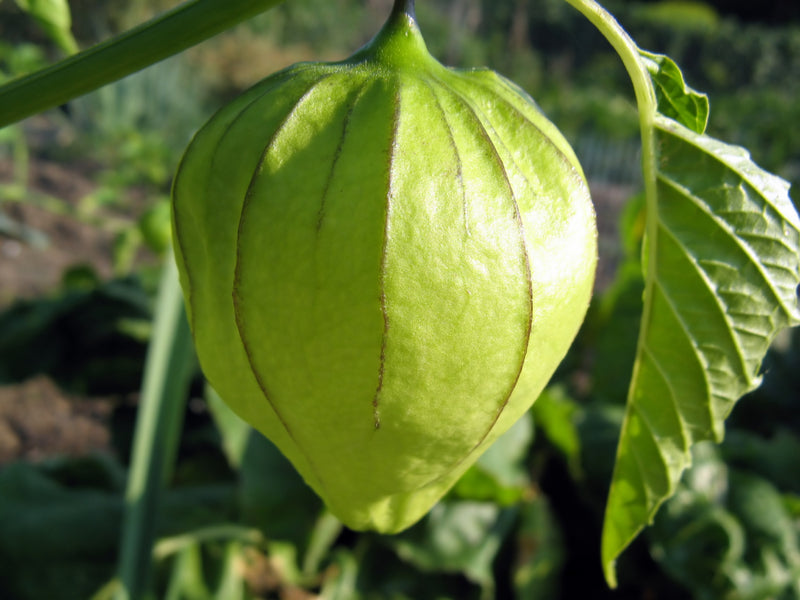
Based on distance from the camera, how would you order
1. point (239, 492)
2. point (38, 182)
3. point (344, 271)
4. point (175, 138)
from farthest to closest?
point (175, 138) → point (38, 182) → point (239, 492) → point (344, 271)

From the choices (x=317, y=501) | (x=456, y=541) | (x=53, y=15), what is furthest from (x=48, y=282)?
(x=53, y=15)

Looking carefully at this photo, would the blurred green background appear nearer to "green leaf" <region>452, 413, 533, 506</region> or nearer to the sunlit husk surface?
"green leaf" <region>452, 413, 533, 506</region>

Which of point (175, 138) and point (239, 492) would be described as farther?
point (175, 138)

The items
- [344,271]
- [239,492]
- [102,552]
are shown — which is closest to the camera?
[344,271]

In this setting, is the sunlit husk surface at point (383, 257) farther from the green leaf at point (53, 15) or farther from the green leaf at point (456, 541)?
the green leaf at point (456, 541)

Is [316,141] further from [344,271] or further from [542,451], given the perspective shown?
[542,451]

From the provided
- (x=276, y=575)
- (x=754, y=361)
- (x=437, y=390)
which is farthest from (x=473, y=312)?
(x=276, y=575)

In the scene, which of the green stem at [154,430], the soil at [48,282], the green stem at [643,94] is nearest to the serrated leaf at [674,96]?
the green stem at [643,94]

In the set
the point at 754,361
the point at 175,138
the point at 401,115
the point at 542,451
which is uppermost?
the point at 401,115
